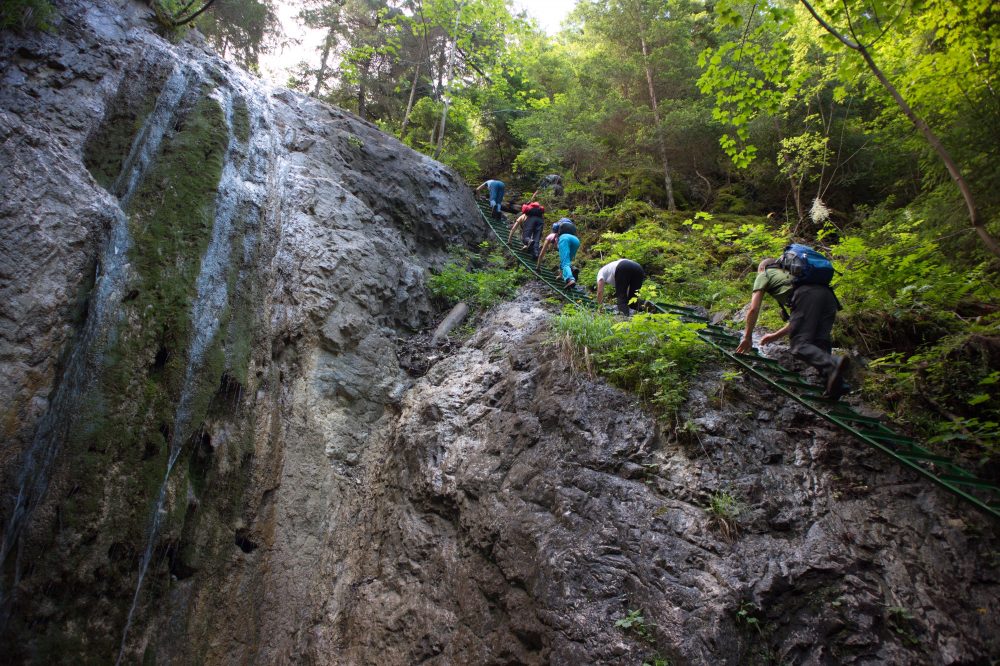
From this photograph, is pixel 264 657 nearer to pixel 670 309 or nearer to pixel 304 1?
pixel 670 309

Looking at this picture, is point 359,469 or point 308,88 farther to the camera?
point 308,88

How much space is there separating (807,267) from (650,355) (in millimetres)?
1821

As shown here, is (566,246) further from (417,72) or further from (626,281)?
(417,72)

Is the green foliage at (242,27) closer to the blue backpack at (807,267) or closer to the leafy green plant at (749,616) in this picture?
the blue backpack at (807,267)

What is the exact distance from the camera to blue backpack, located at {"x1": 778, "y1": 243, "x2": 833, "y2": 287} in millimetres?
4770

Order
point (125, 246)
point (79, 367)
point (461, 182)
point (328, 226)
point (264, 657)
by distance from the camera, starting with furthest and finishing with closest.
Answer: point (461, 182) < point (328, 226) < point (125, 246) < point (264, 657) < point (79, 367)

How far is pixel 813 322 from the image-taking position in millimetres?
4719

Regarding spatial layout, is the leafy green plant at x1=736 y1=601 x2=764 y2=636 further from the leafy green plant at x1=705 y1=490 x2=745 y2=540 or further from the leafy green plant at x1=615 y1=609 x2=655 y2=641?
the leafy green plant at x1=615 y1=609 x2=655 y2=641

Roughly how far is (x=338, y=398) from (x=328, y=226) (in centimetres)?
314

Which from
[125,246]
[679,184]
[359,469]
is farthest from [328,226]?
[679,184]

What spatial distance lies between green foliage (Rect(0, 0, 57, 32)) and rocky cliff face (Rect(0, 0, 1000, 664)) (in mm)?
224

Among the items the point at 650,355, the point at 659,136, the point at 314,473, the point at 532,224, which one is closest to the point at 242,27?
the point at 532,224

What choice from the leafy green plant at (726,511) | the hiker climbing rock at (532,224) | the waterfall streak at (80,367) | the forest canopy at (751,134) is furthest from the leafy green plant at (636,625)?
the hiker climbing rock at (532,224)

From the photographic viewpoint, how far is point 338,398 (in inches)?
270
